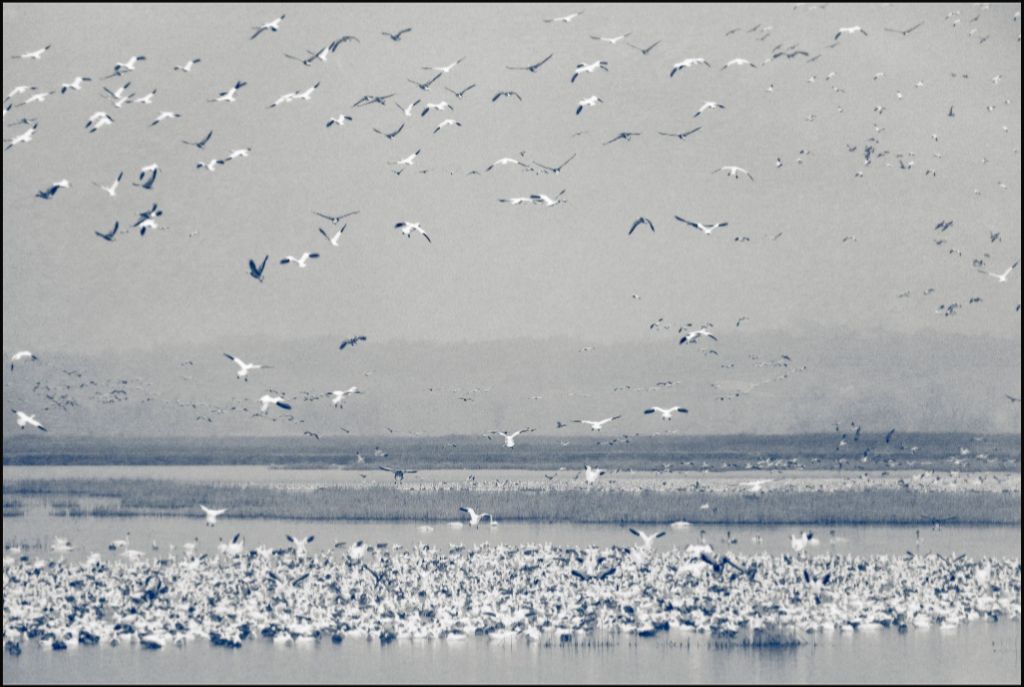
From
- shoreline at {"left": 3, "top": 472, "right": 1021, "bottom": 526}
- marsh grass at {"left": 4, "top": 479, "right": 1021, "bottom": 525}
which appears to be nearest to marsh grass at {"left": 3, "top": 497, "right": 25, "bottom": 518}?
shoreline at {"left": 3, "top": 472, "right": 1021, "bottom": 526}

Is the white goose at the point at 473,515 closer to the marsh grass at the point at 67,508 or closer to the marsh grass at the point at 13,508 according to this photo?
the marsh grass at the point at 67,508

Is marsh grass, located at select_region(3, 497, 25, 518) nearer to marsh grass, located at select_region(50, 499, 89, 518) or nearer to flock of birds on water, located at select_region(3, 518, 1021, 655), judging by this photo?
marsh grass, located at select_region(50, 499, 89, 518)

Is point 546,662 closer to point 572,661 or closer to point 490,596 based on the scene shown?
point 572,661

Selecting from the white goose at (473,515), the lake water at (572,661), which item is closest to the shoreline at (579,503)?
the white goose at (473,515)

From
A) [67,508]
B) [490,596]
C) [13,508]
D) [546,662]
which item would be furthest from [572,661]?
[13,508]

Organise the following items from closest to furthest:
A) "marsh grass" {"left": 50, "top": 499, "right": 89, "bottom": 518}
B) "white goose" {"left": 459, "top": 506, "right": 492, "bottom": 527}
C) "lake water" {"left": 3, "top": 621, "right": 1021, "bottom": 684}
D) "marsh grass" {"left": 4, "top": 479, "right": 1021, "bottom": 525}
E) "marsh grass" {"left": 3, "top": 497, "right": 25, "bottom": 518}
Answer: "lake water" {"left": 3, "top": 621, "right": 1021, "bottom": 684} < "white goose" {"left": 459, "top": 506, "right": 492, "bottom": 527} < "marsh grass" {"left": 4, "top": 479, "right": 1021, "bottom": 525} < "marsh grass" {"left": 50, "top": 499, "right": 89, "bottom": 518} < "marsh grass" {"left": 3, "top": 497, "right": 25, "bottom": 518}

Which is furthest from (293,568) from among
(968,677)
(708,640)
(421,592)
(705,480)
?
(705,480)
